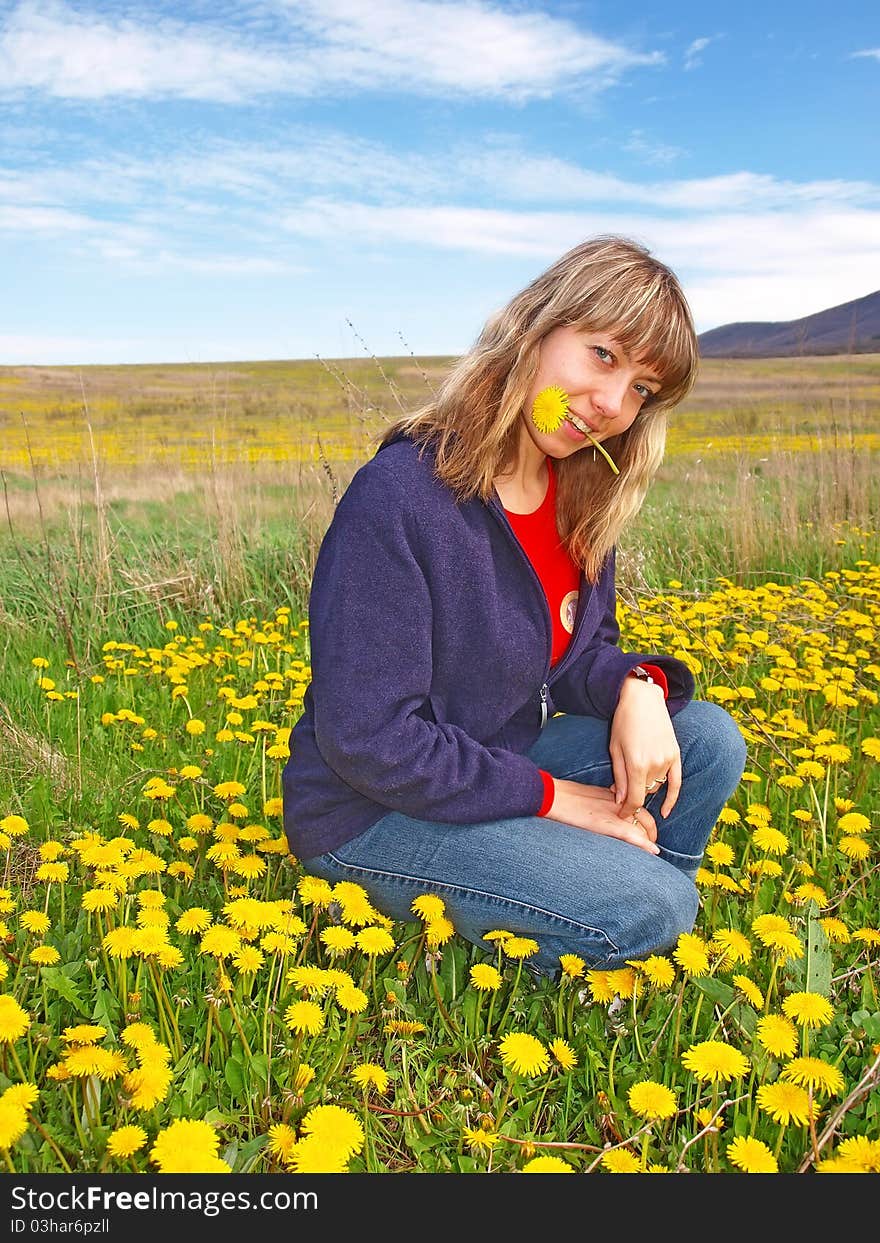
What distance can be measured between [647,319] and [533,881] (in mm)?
1108

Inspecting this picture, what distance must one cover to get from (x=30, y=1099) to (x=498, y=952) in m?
0.94

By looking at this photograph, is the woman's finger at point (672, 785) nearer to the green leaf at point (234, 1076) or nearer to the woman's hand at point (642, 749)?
the woman's hand at point (642, 749)

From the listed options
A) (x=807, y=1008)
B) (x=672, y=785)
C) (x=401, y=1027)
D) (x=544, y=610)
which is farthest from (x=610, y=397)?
(x=401, y=1027)

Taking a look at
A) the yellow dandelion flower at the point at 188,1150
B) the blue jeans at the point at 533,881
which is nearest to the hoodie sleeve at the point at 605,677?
the blue jeans at the point at 533,881

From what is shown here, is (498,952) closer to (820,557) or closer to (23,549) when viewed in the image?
(23,549)

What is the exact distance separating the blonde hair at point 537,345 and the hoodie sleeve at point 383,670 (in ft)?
0.63

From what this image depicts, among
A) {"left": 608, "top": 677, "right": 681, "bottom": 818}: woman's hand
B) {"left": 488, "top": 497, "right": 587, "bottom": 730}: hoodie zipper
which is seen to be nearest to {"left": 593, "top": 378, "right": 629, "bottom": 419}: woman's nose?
{"left": 488, "top": 497, "right": 587, "bottom": 730}: hoodie zipper

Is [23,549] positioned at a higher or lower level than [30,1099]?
higher

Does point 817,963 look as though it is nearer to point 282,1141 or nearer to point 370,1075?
point 370,1075

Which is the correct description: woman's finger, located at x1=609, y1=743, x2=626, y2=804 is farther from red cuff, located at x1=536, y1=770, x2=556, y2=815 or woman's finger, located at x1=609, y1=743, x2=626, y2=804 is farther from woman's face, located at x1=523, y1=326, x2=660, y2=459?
Answer: woman's face, located at x1=523, y1=326, x2=660, y2=459

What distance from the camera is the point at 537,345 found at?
2.05 metres

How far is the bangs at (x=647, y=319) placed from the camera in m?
1.98

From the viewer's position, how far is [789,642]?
398 cm

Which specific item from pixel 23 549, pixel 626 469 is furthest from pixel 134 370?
pixel 626 469
